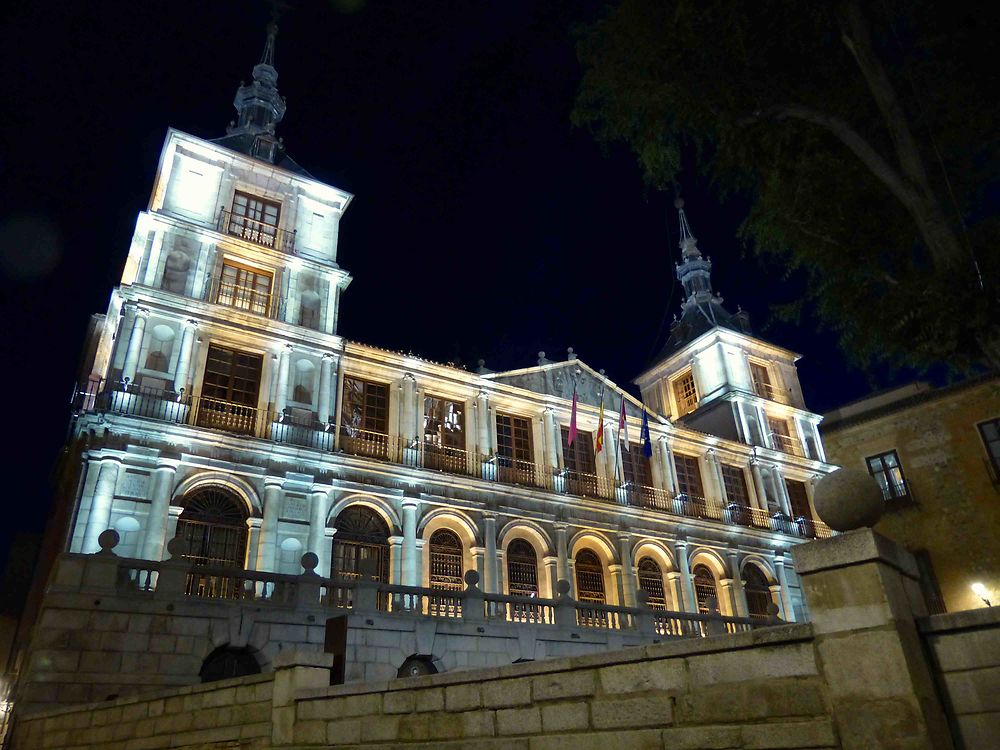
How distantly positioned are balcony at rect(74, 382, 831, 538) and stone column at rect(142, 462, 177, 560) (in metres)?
1.32

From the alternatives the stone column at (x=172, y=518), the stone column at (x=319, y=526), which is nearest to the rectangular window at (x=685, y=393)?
the stone column at (x=319, y=526)

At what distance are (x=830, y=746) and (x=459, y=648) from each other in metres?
11.2

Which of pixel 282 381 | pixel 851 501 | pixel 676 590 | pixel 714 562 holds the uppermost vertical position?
pixel 282 381

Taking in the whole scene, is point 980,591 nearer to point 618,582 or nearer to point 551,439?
point 618,582

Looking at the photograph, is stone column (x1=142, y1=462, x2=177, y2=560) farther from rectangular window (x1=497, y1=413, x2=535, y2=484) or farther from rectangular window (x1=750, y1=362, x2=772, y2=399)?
rectangular window (x1=750, y1=362, x2=772, y2=399)

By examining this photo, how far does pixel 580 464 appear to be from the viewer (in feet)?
80.7

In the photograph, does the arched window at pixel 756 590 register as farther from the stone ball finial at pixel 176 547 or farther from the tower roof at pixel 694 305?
the stone ball finial at pixel 176 547

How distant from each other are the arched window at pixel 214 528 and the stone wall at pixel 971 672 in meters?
15.6

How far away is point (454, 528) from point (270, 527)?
568 cm

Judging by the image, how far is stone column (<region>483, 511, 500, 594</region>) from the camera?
63.9 ft

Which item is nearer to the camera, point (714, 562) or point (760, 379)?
point (714, 562)

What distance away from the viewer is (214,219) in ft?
69.4

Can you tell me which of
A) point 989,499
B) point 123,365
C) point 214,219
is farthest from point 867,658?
point 214,219

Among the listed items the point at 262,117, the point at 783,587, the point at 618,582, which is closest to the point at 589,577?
the point at 618,582
